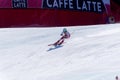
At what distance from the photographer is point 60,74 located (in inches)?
379

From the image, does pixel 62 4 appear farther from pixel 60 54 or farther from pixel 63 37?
pixel 60 54

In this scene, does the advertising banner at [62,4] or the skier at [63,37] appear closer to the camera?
the skier at [63,37]

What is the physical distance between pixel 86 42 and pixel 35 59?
1.57m

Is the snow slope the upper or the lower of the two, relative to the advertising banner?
lower

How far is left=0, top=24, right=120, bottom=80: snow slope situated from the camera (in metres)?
9.45

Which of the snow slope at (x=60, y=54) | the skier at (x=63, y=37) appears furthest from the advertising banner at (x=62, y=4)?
the skier at (x=63, y=37)

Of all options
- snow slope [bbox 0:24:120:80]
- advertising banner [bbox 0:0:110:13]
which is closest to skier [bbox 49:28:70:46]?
snow slope [bbox 0:24:120:80]

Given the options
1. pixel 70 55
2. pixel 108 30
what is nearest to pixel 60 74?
pixel 70 55

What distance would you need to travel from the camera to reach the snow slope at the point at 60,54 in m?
9.45

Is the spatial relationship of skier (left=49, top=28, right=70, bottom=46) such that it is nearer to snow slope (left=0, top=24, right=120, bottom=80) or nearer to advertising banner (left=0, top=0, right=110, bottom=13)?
snow slope (left=0, top=24, right=120, bottom=80)

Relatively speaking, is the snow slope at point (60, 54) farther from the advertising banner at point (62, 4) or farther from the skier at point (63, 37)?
the advertising banner at point (62, 4)

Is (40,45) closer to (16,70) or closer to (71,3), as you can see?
(16,70)

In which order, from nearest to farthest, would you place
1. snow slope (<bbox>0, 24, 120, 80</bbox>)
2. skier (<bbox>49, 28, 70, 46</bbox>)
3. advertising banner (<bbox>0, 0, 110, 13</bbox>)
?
snow slope (<bbox>0, 24, 120, 80</bbox>), skier (<bbox>49, 28, 70, 46</bbox>), advertising banner (<bbox>0, 0, 110, 13</bbox>)

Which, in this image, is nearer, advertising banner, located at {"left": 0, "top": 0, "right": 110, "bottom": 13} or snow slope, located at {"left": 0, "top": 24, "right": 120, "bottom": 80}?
snow slope, located at {"left": 0, "top": 24, "right": 120, "bottom": 80}
